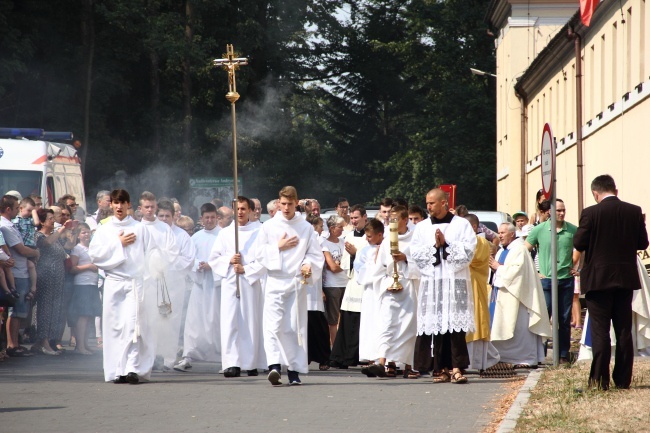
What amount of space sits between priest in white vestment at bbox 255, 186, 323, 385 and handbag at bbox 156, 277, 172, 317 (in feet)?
4.29

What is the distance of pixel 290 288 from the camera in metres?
13.4

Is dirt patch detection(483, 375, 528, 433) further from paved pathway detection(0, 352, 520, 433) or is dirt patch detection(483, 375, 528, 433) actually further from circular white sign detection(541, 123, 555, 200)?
circular white sign detection(541, 123, 555, 200)

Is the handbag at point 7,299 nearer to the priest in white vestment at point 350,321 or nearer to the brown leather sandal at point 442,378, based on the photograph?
the priest in white vestment at point 350,321

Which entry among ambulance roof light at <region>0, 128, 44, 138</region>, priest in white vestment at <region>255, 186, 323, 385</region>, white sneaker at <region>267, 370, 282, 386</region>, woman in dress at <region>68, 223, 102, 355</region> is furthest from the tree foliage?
white sneaker at <region>267, 370, 282, 386</region>

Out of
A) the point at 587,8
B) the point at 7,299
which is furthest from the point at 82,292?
the point at 587,8

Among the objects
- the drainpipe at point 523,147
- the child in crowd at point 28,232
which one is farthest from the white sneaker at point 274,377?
the drainpipe at point 523,147

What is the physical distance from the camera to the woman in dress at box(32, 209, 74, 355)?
659 inches

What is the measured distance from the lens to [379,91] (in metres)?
67.2

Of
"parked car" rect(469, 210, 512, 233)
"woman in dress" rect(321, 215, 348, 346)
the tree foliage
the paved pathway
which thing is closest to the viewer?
the paved pathway

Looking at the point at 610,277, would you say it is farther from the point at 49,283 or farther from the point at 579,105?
the point at 579,105

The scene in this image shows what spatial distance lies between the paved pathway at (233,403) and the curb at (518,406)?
0.23m

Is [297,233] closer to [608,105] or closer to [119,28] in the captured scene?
[608,105]

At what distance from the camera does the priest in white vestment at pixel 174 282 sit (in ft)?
49.4

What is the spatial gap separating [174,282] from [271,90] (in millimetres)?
37101
